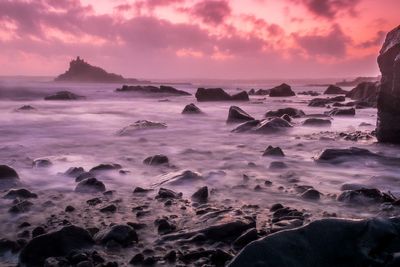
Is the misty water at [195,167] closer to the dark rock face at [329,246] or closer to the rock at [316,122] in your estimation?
the dark rock face at [329,246]

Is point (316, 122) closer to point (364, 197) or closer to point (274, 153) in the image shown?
point (274, 153)

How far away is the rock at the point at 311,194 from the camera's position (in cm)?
416

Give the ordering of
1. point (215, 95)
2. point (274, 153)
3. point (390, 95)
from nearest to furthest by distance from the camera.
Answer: point (274, 153) → point (390, 95) → point (215, 95)

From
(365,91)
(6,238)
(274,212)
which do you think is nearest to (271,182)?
(274,212)

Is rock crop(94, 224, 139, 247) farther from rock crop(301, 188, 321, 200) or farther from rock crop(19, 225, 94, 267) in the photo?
rock crop(301, 188, 321, 200)

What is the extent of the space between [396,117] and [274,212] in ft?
17.3

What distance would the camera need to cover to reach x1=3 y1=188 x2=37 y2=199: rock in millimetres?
4275

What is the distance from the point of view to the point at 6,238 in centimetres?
311

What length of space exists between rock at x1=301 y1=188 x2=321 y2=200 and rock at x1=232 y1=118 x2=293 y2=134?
5.52 m

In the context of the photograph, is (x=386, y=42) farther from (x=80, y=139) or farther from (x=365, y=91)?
(x=365, y=91)

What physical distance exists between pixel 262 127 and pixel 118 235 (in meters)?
7.25

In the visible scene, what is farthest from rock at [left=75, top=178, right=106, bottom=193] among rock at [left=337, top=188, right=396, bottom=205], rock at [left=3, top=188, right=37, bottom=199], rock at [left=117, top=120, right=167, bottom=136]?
rock at [left=117, top=120, right=167, bottom=136]

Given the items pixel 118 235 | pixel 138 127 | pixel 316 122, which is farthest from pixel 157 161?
pixel 316 122

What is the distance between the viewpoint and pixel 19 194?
4.31 meters
